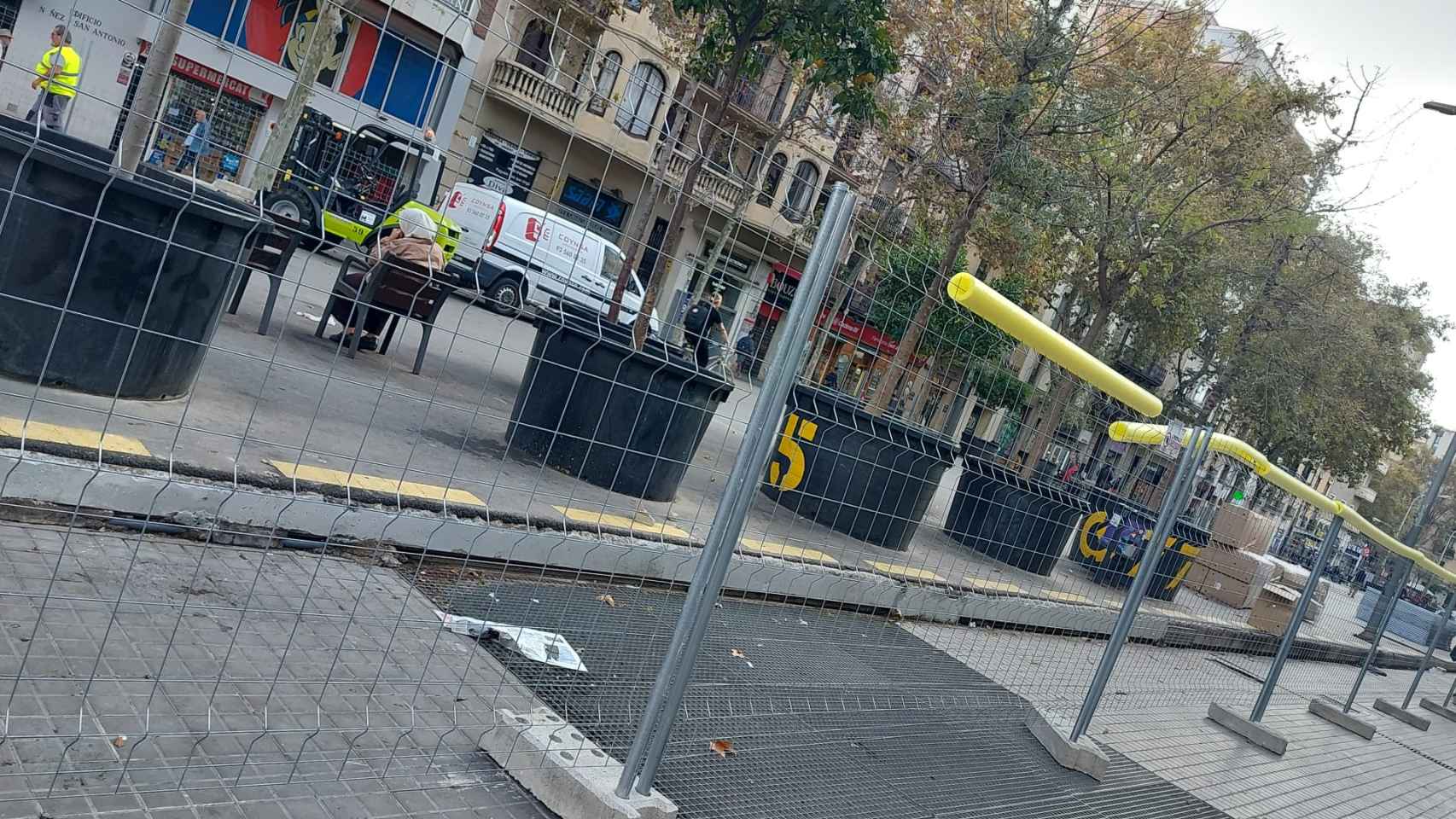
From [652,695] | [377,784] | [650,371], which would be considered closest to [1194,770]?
[650,371]

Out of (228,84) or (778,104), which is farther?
(778,104)

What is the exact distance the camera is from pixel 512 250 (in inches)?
185

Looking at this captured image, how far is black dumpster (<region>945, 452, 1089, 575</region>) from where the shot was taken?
8070mm

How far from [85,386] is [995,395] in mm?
4708

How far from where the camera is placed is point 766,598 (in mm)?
7098

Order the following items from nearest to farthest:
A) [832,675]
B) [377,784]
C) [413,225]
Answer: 1. [377,784]
2. [413,225]
3. [832,675]

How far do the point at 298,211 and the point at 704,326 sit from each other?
1978mm

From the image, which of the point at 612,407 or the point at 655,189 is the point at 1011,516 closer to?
the point at 612,407

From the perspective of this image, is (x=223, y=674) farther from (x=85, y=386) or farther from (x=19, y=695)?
(x=85, y=386)

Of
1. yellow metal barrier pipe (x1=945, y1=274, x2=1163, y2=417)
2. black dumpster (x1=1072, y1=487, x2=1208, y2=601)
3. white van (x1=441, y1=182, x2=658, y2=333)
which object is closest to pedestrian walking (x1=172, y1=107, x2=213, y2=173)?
white van (x1=441, y1=182, x2=658, y2=333)

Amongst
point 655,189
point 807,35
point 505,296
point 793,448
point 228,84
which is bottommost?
point 793,448

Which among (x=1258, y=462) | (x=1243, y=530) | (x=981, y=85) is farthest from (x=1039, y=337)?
(x=1243, y=530)

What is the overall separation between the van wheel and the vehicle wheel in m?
0.70

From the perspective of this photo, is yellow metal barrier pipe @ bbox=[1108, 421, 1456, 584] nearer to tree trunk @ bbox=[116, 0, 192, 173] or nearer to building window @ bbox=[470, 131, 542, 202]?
building window @ bbox=[470, 131, 542, 202]
